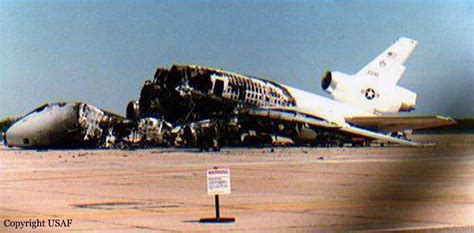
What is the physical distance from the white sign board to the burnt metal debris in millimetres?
17401

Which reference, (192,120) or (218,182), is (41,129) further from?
(218,182)

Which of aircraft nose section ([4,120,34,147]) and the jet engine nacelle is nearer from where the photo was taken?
the jet engine nacelle

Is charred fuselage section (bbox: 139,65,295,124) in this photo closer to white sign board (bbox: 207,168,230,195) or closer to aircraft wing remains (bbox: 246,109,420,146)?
aircraft wing remains (bbox: 246,109,420,146)

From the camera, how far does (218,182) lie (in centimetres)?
1196

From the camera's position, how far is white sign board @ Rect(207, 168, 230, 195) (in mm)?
11875

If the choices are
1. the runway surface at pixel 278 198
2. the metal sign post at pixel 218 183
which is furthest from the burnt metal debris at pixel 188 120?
the metal sign post at pixel 218 183

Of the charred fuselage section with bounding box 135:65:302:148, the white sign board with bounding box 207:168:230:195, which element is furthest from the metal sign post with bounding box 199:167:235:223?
the charred fuselage section with bounding box 135:65:302:148

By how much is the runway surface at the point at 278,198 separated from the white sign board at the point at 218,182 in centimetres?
40

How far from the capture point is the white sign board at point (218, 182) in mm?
11875

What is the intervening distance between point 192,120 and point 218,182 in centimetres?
2227

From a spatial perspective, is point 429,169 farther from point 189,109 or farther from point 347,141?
point 347,141

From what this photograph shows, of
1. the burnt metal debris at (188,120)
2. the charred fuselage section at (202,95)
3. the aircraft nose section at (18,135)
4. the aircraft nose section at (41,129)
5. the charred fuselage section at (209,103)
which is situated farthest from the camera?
the aircraft nose section at (18,135)

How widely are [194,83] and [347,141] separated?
25.2ft

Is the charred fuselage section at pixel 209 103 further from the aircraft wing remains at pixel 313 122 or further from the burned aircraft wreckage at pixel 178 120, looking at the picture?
the aircraft wing remains at pixel 313 122
